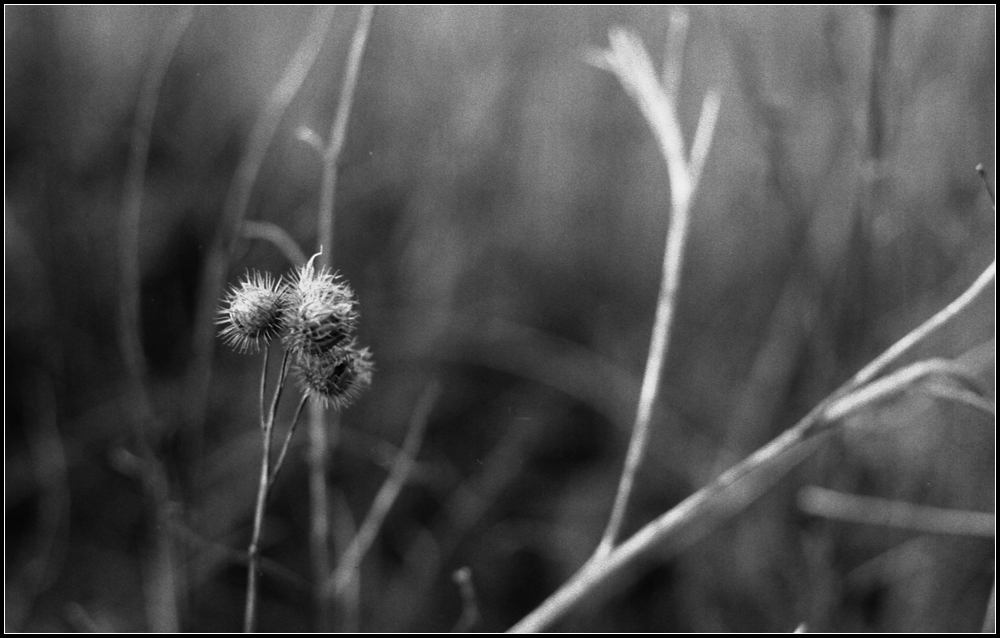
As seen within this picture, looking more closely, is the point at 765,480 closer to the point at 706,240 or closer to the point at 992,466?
the point at 992,466

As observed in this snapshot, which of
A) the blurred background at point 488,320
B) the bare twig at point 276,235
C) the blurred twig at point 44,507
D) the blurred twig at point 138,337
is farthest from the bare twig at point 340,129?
the blurred twig at point 44,507

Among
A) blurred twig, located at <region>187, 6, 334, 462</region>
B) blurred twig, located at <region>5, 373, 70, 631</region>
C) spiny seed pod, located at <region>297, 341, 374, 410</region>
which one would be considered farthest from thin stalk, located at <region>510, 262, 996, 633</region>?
blurred twig, located at <region>5, 373, 70, 631</region>

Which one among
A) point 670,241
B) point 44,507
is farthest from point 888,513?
point 44,507

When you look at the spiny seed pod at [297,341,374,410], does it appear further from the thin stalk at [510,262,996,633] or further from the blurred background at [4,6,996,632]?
the blurred background at [4,6,996,632]

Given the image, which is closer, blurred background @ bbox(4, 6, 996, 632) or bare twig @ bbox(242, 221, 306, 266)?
bare twig @ bbox(242, 221, 306, 266)

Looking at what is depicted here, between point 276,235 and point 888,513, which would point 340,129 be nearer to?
point 276,235

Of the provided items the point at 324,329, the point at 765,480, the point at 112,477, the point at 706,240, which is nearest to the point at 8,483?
the point at 112,477

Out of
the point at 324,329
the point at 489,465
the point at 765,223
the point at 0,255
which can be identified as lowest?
the point at 324,329
